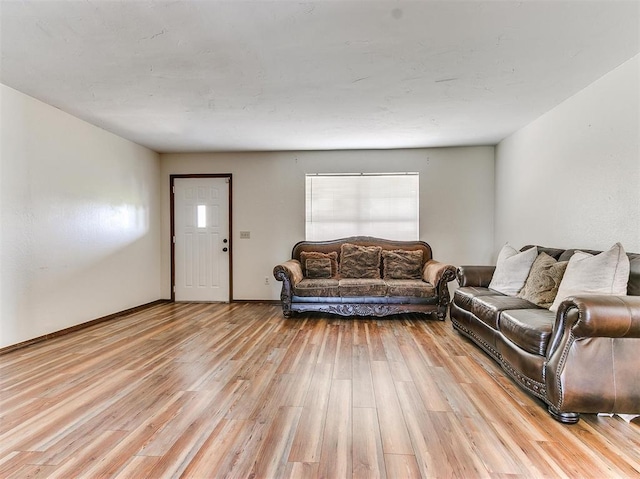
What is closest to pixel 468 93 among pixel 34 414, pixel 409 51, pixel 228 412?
pixel 409 51

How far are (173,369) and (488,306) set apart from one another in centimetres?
263

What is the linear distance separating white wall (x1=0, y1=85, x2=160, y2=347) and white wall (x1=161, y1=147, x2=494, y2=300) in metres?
0.82

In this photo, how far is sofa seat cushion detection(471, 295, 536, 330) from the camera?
2723 millimetres

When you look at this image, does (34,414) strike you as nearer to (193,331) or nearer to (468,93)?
(193,331)

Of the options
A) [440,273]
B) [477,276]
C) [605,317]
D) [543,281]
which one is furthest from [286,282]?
[605,317]

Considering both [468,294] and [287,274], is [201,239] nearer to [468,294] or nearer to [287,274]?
→ [287,274]

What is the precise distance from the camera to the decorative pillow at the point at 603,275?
2.21 m

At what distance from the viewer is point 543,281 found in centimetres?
284

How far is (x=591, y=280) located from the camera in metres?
2.28

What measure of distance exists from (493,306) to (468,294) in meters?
0.62

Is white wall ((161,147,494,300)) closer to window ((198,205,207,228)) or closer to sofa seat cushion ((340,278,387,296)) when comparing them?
window ((198,205,207,228))

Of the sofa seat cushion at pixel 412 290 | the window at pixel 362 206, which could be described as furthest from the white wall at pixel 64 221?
the sofa seat cushion at pixel 412 290

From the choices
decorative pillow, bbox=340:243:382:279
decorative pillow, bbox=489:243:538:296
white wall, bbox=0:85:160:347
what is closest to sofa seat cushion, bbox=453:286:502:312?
decorative pillow, bbox=489:243:538:296

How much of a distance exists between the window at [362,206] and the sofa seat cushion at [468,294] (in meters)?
1.71
